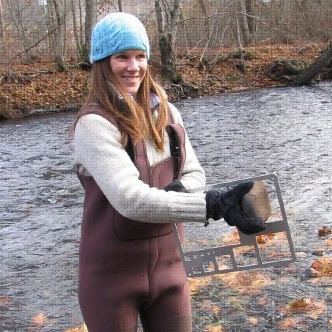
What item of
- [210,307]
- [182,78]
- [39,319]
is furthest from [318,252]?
[182,78]

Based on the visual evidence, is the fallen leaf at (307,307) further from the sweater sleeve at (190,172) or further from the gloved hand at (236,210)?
the gloved hand at (236,210)

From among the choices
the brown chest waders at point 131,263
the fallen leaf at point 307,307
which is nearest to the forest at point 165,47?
the fallen leaf at point 307,307

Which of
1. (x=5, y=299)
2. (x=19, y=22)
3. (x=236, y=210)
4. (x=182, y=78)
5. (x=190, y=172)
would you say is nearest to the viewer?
(x=236, y=210)

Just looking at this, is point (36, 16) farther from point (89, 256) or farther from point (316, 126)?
point (89, 256)

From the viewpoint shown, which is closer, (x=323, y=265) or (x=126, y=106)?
(x=126, y=106)

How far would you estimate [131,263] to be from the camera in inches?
105

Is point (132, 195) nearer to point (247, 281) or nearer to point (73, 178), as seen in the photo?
point (247, 281)

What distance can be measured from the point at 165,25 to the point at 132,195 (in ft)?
64.4

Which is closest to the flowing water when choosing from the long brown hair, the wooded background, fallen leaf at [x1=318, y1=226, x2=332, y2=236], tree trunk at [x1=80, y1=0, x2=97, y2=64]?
fallen leaf at [x1=318, y1=226, x2=332, y2=236]

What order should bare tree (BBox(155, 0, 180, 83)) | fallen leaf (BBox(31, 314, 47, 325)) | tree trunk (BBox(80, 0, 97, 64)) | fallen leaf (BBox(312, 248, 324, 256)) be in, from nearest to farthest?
fallen leaf (BBox(31, 314, 47, 325))
fallen leaf (BBox(312, 248, 324, 256))
tree trunk (BBox(80, 0, 97, 64))
bare tree (BBox(155, 0, 180, 83))

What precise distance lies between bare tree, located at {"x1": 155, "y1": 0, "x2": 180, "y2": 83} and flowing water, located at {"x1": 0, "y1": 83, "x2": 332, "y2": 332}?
2840mm

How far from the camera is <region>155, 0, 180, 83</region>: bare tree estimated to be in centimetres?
2125

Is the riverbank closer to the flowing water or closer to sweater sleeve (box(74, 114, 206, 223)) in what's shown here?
the flowing water

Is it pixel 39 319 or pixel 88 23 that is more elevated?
pixel 88 23
